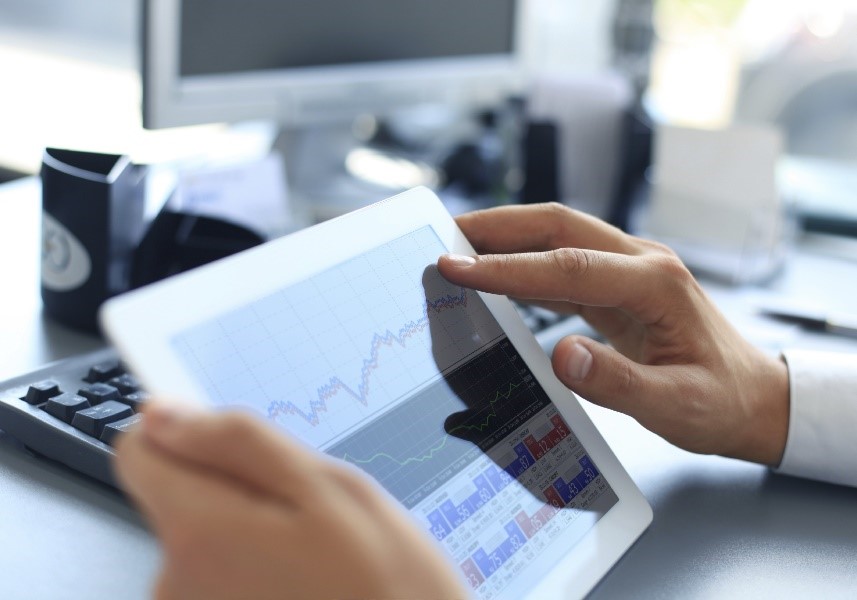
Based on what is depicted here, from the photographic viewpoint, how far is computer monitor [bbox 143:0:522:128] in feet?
2.64

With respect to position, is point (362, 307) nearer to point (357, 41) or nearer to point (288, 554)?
point (288, 554)

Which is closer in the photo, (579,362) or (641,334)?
(579,362)

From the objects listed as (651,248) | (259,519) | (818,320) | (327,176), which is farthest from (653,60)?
(259,519)

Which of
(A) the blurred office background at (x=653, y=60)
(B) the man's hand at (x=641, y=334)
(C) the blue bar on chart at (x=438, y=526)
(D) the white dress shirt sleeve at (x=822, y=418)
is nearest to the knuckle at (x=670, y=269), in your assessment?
(B) the man's hand at (x=641, y=334)

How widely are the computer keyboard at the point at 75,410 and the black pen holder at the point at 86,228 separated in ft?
0.35

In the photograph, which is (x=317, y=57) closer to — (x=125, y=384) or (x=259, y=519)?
(x=125, y=384)

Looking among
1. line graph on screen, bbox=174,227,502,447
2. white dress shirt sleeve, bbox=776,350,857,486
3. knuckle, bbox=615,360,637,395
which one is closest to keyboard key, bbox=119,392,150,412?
line graph on screen, bbox=174,227,502,447

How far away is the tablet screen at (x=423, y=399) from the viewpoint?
1.29 ft

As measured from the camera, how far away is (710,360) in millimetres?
564

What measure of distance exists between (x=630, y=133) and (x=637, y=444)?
25.2 inches

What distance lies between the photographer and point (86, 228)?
66 centimetres

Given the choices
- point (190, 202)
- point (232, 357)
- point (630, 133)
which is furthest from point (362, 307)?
point (630, 133)

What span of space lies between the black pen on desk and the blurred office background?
76 cm

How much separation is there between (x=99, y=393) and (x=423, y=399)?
0.20m
